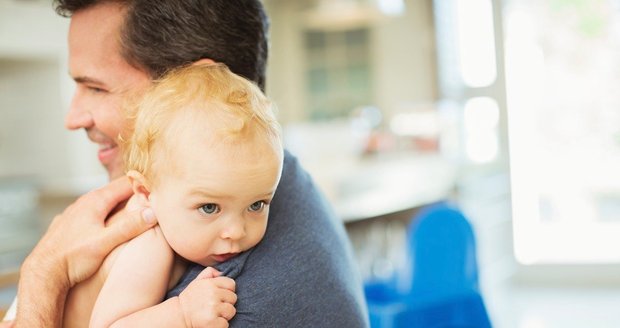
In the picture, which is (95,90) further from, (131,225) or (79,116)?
(131,225)

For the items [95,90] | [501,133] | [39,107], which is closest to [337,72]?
[501,133]

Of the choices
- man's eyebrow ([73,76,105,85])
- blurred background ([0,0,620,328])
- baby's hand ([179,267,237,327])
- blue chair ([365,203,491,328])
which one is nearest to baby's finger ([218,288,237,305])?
baby's hand ([179,267,237,327])

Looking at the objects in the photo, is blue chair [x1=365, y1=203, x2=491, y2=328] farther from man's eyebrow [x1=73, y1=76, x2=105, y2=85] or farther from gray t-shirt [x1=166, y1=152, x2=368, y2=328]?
man's eyebrow [x1=73, y1=76, x2=105, y2=85]

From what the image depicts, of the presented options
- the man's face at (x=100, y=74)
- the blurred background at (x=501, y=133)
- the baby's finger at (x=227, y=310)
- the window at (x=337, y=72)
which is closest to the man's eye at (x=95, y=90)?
the man's face at (x=100, y=74)

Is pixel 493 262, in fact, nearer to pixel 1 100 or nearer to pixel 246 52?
pixel 1 100

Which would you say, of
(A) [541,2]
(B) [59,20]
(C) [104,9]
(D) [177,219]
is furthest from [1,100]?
(D) [177,219]

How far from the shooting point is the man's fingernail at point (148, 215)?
1.11 m

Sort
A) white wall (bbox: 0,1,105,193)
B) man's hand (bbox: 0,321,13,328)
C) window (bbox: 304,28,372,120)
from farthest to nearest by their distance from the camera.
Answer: window (bbox: 304,28,372,120) → white wall (bbox: 0,1,105,193) → man's hand (bbox: 0,321,13,328)

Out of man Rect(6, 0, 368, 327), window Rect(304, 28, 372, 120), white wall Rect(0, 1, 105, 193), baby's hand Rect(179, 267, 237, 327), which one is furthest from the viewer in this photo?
window Rect(304, 28, 372, 120)

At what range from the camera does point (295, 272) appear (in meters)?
1.13

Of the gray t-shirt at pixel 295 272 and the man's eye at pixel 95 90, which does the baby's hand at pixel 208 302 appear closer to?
the gray t-shirt at pixel 295 272

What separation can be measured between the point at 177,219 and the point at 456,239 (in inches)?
56.9

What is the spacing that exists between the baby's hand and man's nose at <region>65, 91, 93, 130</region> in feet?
1.53

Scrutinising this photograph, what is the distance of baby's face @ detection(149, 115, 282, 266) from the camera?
1.01 meters
